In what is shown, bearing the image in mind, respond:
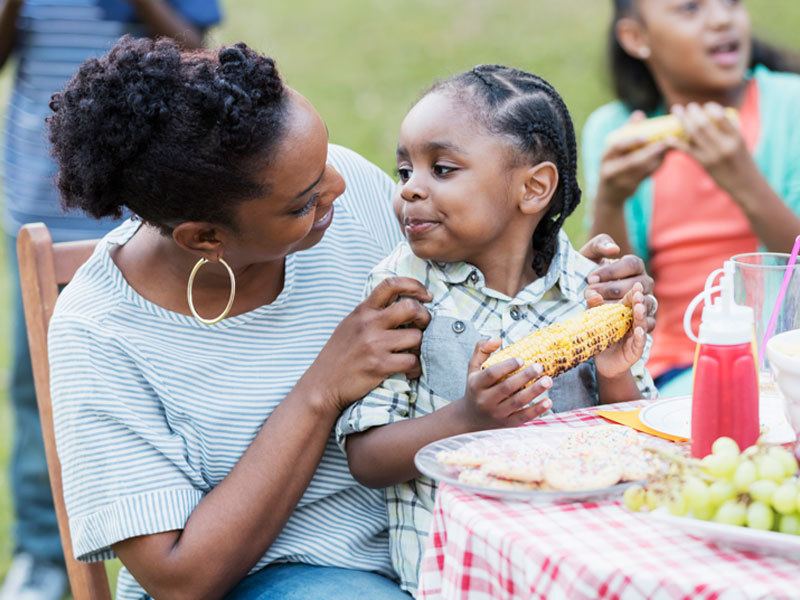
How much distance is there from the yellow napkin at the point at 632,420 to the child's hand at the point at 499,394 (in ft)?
0.58

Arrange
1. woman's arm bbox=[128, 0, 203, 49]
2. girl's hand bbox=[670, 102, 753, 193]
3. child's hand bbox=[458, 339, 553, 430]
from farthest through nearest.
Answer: woman's arm bbox=[128, 0, 203, 49] → girl's hand bbox=[670, 102, 753, 193] → child's hand bbox=[458, 339, 553, 430]

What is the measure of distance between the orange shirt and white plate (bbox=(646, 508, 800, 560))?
1948mm

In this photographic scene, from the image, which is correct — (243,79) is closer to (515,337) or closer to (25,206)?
(515,337)

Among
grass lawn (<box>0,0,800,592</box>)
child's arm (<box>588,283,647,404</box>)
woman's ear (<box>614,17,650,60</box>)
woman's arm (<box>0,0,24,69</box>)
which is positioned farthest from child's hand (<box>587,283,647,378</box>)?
grass lawn (<box>0,0,800,592</box>)

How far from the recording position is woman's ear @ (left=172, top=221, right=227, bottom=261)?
2.37 metres

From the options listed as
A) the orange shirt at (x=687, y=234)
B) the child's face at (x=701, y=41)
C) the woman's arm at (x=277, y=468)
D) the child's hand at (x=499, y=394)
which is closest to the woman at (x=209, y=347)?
the woman's arm at (x=277, y=468)

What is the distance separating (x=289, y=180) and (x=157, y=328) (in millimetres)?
390

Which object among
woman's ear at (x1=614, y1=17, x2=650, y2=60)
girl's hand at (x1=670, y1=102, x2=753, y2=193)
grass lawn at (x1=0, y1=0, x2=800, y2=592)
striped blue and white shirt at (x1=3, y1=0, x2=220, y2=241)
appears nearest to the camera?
girl's hand at (x1=670, y1=102, x2=753, y2=193)

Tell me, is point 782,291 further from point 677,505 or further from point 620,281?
point 677,505

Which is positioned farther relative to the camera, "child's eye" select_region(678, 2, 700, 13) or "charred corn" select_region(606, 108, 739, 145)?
"child's eye" select_region(678, 2, 700, 13)

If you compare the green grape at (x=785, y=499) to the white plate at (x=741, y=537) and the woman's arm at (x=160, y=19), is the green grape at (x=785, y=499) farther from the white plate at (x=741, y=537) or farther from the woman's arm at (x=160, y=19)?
the woman's arm at (x=160, y=19)

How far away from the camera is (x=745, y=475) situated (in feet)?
5.34

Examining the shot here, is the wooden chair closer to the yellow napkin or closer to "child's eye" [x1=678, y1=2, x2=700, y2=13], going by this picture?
the yellow napkin

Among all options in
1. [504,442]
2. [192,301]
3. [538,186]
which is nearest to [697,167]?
[538,186]
